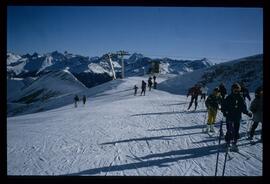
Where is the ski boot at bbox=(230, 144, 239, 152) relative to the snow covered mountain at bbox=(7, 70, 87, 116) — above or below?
below

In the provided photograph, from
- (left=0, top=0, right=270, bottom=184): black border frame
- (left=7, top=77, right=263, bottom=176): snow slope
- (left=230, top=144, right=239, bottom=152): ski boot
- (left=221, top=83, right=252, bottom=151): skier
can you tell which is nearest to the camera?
(left=0, top=0, right=270, bottom=184): black border frame

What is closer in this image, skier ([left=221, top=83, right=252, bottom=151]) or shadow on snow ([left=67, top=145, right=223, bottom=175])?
shadow on snow ([left=67, top=145, right=223, bottom=175])

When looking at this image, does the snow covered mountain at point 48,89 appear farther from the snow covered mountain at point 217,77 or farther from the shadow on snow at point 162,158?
the shadow on snow at point 162,158

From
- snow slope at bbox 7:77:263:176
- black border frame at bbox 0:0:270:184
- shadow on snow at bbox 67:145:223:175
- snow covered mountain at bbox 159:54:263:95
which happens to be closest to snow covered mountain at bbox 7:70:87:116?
snow covered mountain at bbox 159:54:263:95

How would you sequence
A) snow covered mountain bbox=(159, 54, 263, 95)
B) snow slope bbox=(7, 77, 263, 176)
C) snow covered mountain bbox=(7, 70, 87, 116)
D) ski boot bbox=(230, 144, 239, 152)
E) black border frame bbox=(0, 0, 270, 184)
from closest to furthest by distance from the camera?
black border frame bbox=(0, 0, 270, 184), snow slope bbox=(7, 77, 263, 176), ski boot bbox=(230, 144, 239, 152), snow covered mountain bbox=(159, 54, 263, 95), snow covered mountain bbox=(7, 70, 87, 116)

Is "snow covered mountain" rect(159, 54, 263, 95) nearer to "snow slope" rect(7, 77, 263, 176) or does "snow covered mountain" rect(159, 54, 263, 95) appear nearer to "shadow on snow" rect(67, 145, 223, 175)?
"snow slope" rect(7, 77, 263, 176)

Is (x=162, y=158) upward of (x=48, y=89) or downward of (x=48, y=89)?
downward

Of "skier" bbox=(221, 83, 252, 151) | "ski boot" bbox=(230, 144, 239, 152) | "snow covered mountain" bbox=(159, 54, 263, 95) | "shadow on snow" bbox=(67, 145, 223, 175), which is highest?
"snow covered mountain" bbox=(159, 54, 263, 95)
